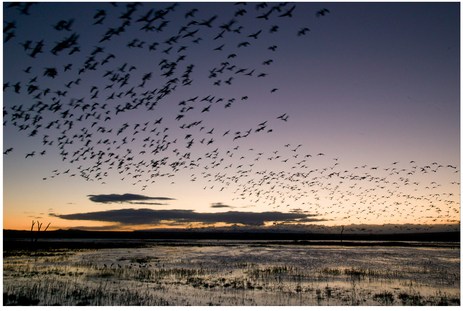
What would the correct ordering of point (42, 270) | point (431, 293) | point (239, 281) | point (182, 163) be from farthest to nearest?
point (182, 163) → point (42, 270) → point (239, 281) → point (431, 293)

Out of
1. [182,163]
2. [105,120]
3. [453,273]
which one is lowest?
[453,273]

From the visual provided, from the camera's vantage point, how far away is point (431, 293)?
18.8 meters

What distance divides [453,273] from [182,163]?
2404 centimetres

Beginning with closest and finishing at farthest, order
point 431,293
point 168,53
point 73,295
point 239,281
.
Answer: point 168,53
point 73,295
point 431,293
point 239,281

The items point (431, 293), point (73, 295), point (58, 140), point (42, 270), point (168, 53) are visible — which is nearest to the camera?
point (168, 53)

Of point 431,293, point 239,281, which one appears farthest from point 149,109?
point 431,293

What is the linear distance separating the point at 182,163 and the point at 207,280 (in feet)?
32.9

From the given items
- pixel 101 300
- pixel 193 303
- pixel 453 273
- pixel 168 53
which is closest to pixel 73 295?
pixel 101 300

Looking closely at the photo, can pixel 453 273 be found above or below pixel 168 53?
below

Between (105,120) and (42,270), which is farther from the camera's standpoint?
(42,270)

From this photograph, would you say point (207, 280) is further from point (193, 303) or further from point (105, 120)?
point (105, 120)

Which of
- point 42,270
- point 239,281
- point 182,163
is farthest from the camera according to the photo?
point 182,163

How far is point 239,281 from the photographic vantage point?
21.9 m

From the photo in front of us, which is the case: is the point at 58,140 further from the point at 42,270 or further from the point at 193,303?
the point at 193,303
